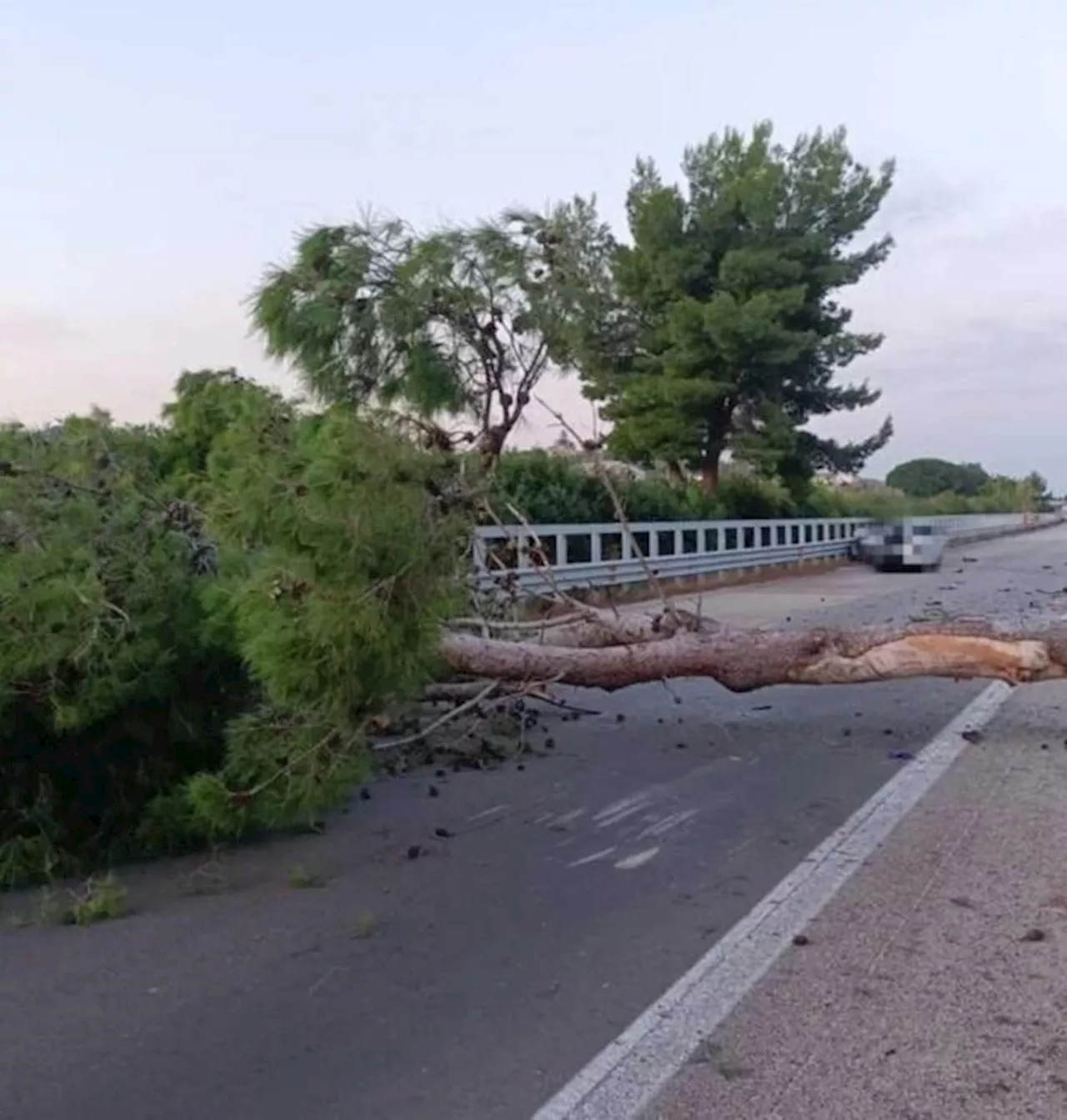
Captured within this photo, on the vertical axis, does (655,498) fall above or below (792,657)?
above

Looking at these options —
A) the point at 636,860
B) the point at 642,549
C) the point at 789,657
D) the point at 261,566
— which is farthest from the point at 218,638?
the point at 642,549

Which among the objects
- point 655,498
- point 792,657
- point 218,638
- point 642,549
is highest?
point 655,498

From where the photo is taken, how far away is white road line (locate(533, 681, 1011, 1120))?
358 cm

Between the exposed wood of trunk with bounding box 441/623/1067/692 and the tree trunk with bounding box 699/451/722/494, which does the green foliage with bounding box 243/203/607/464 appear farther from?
the tree trunk with bounding box 699/451/722/494

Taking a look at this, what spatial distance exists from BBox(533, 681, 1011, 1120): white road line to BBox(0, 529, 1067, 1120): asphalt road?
0.08 meters

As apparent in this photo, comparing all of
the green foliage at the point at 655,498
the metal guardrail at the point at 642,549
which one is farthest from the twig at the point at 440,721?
the green foliage at the point at 655,498

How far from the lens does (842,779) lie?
8.03 meters

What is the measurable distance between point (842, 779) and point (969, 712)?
3.07 meters

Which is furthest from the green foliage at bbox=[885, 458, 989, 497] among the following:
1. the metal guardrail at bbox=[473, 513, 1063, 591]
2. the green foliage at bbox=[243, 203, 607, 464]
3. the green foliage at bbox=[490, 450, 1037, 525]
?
the green foliage at bbox=[243, 203, 607, 464]

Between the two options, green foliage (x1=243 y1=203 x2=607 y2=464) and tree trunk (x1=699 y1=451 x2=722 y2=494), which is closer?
green foliage (x1=243 y1=203 x2=607 y2=464)

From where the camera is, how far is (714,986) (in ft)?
14.5

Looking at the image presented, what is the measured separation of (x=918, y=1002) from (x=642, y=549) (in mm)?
20032

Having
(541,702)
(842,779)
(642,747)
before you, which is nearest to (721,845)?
(842,779)

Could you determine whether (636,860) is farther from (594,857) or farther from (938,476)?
(938,476)
